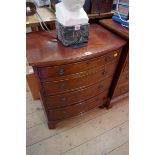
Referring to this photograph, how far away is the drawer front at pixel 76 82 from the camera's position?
0.97 m

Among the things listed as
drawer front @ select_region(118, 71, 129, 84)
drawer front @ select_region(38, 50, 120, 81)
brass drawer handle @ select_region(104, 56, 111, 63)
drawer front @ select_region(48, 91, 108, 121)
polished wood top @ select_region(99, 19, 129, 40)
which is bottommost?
drawer front @ select_region(48, 91, 108, 121)

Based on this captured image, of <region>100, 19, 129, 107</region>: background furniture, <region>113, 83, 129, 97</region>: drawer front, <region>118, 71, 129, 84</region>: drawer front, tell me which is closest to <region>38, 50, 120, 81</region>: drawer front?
<region>100, 19, 129, 107</region>: background furniture

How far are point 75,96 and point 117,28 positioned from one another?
2.09 feet

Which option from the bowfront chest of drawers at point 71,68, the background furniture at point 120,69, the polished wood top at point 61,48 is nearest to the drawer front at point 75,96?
the bowfront chest of drawers at point 71,68

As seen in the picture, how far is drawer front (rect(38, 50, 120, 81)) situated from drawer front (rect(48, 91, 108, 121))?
38 centimetres

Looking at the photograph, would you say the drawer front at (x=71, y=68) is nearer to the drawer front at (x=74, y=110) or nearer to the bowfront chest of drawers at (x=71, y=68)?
the bowfront chest of drawers at (x=71, y=68)

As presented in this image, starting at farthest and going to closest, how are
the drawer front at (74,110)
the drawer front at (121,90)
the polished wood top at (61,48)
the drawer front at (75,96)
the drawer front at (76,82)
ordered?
the drawer front at (121,90) → the drawer front at (74,110) → the drawer front at (75,96) → the drawer front at (76,82) → the polished wood top at (61,48)

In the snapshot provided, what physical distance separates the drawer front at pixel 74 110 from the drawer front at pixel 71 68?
15.1 inches

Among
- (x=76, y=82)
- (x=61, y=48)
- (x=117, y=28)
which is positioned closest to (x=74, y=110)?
(x=76, y=82)

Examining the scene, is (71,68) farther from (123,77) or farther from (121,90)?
(121,90)

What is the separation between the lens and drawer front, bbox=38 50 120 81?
0.88 meters

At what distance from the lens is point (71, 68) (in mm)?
918

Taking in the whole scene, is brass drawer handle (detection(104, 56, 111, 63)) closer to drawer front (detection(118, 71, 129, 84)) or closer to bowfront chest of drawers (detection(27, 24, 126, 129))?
bowfront chest of drawers (detection(27, 24, 126, 129))
